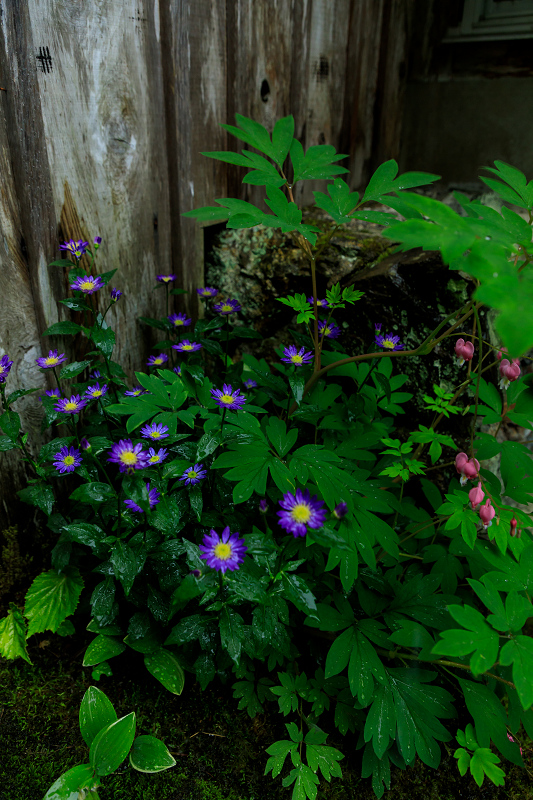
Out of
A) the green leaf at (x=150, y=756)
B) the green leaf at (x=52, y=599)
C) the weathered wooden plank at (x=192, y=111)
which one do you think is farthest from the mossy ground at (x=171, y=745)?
the weathered wooden plank at (x=192, y=111)

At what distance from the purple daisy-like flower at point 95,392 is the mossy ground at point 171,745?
2.67ft

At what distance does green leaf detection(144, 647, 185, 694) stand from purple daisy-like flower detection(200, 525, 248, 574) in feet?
1.86

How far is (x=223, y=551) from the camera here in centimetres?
108

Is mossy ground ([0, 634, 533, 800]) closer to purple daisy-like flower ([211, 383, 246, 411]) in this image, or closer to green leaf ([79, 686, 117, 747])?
green leaf ([79, 686, 117, 747])

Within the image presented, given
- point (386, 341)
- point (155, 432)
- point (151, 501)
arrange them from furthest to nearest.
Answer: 1. point (386, 341)
2. point (155, 432)
3. point (151, 501)

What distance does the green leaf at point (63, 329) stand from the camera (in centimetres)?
159

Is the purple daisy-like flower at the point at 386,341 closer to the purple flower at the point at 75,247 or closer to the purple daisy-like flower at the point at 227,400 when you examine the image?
the purple daisy-like flower at the point at 227,400

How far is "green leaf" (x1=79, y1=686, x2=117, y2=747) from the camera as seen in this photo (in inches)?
51.7

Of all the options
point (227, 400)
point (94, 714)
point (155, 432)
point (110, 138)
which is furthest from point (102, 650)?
point (110, 138)

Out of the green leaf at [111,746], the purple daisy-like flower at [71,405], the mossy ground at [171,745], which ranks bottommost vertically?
the mossy ground at [171,745]

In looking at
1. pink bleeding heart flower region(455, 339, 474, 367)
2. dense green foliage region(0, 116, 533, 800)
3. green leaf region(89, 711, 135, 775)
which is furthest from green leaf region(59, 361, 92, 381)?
pink bleeding heart flower region(455, 339, 474, 367)

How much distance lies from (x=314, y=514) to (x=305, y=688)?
2.32ft

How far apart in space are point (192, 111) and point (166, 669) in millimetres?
1924

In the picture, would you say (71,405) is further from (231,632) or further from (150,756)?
(150,756)
